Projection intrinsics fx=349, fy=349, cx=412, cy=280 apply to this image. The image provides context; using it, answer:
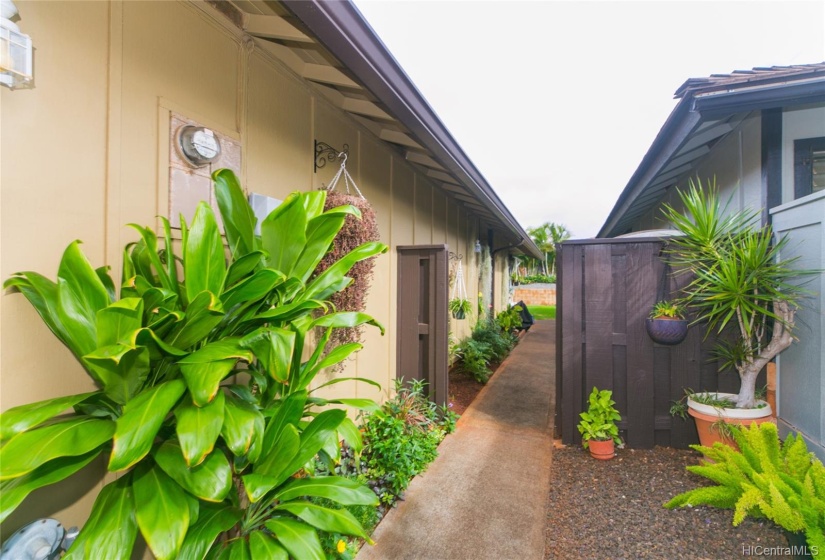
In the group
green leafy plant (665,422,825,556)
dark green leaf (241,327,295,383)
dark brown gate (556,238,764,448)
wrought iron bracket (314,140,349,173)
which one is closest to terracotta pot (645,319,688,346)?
dark brown gate (556,238,764,448)

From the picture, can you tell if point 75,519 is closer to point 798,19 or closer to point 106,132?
point 106,132

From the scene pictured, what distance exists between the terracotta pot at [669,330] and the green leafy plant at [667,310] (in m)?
0.06

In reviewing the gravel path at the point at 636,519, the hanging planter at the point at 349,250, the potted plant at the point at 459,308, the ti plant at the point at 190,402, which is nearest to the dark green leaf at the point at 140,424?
the ti plant at the point at 190,402

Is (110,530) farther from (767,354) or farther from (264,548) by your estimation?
(767,354)

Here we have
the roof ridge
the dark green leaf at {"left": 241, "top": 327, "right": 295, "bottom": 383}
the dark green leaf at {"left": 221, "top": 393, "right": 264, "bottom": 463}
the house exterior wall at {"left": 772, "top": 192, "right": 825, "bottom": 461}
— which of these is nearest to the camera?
the dark green leaf at {"left": 221, "top": 393, "right": 264, "bottom": 463}

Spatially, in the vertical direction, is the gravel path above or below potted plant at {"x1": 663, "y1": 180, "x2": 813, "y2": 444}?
below

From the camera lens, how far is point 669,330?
3.20m

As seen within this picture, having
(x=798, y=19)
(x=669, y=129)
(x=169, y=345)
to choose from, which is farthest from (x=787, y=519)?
(x=798, y=19)

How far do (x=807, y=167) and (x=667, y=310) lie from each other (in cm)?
171

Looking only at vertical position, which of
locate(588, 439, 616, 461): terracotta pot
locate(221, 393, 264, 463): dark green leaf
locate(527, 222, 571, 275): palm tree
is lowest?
locate(588, 439, 616, 461): terracotta pot

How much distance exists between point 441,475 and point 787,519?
6.85 ft

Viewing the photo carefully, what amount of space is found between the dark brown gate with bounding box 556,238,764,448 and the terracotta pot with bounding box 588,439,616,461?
30 centimetres

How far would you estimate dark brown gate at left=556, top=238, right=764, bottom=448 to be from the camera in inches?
131

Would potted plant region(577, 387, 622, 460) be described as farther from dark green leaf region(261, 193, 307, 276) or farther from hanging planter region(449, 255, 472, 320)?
dark green leaf region(261, 193, 307, 276)
